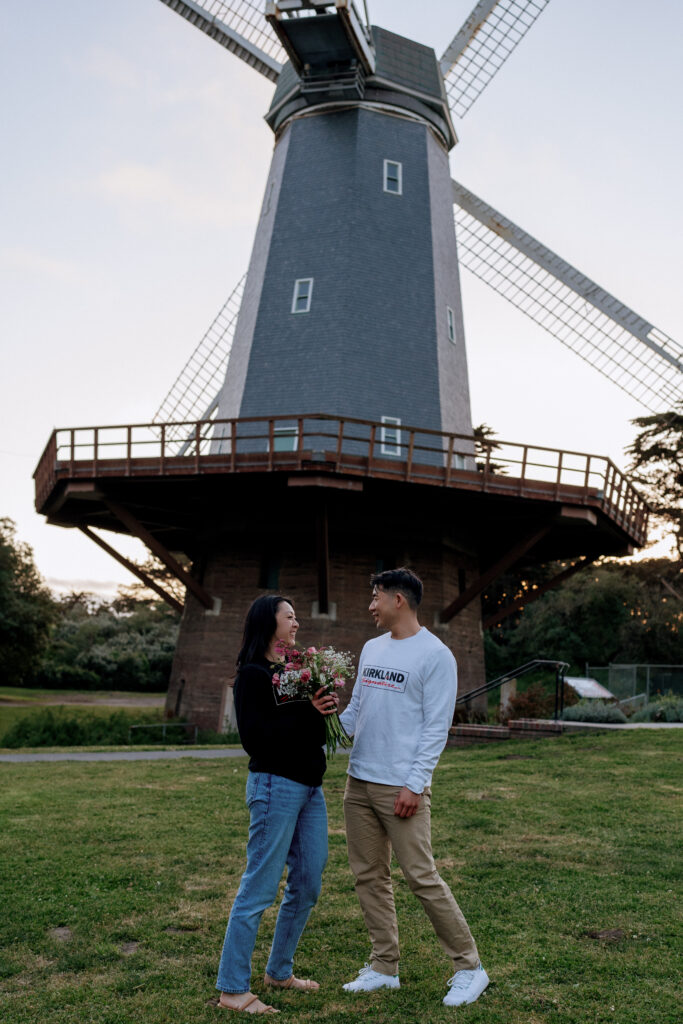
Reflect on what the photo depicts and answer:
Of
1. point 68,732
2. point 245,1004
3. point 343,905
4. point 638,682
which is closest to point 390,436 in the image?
point 68,732

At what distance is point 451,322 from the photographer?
21.2 metres

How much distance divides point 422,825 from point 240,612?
14642 mm

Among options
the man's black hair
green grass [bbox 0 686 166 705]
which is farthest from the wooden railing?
green grass [bbox 0 686 166 705]

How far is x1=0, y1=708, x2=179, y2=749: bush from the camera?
1791 centimetres

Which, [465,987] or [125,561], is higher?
[125,561]

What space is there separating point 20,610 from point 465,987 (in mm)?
33436

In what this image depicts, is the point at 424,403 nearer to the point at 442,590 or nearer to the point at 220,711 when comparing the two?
the point at 442,590

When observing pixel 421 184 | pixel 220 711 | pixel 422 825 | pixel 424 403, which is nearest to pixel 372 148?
pixel 421 184

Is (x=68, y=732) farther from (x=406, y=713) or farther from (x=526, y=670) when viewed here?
(x=406, y=713)

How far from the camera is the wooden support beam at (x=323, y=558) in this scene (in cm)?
1683

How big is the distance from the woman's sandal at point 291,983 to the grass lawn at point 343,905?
2.8 inches

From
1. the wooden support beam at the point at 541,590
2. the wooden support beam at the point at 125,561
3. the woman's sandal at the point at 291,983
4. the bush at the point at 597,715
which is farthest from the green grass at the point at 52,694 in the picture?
the woman's sandal at the point at 291,983

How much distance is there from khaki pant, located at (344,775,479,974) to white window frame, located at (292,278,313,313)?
16.3m

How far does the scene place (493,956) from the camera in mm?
4980
